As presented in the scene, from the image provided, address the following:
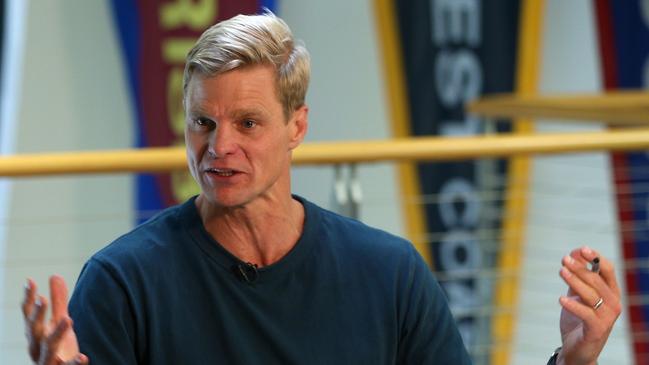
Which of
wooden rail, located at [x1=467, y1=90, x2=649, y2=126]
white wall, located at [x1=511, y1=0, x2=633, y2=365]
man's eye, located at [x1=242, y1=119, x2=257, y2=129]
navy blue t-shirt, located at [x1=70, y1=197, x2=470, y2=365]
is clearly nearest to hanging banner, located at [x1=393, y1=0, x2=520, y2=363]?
white wall, located at [x1=511, y1=0, x2=633, y2=365]

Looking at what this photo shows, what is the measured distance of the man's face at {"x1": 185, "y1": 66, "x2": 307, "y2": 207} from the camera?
1.34 m

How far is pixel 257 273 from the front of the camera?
55.1 inches

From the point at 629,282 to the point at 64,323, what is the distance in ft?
9.08

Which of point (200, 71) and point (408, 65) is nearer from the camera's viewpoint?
point (200, 71)

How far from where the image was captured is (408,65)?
3736 mm

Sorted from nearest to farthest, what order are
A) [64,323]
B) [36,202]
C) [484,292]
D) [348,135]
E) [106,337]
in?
[64,323] < [106,337] < [484,292] < [36,202] < [348,135]

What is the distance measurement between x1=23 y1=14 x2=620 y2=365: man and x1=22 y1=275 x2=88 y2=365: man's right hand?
75 mm

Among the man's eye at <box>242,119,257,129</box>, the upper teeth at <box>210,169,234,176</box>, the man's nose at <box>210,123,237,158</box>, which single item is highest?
the man's eye at <box>242,119,257,129</box>

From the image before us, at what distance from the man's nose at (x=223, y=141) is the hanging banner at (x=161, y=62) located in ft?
6.84

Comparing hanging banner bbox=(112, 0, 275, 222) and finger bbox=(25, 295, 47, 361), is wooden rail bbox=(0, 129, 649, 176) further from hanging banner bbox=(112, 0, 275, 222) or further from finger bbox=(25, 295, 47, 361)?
hanging banner bbox=(112, 0, 275, 222)

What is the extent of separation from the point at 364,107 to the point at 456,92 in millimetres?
296

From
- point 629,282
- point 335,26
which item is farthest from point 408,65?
point 629,282

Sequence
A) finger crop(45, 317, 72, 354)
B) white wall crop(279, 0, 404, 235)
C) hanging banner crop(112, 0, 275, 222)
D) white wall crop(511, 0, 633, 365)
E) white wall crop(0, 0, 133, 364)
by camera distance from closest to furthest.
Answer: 1. finger crop(45, 317, 72, 354)
2. hanging banner crop(112, 0, 275, 222)
3. white wall crop(0, 0, 133, 364)
4. white wall crop(279, 0, 404, 235)
5. white wall crop(511, 0, 633, 365)

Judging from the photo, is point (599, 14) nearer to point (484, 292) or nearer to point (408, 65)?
point (408, 65)
